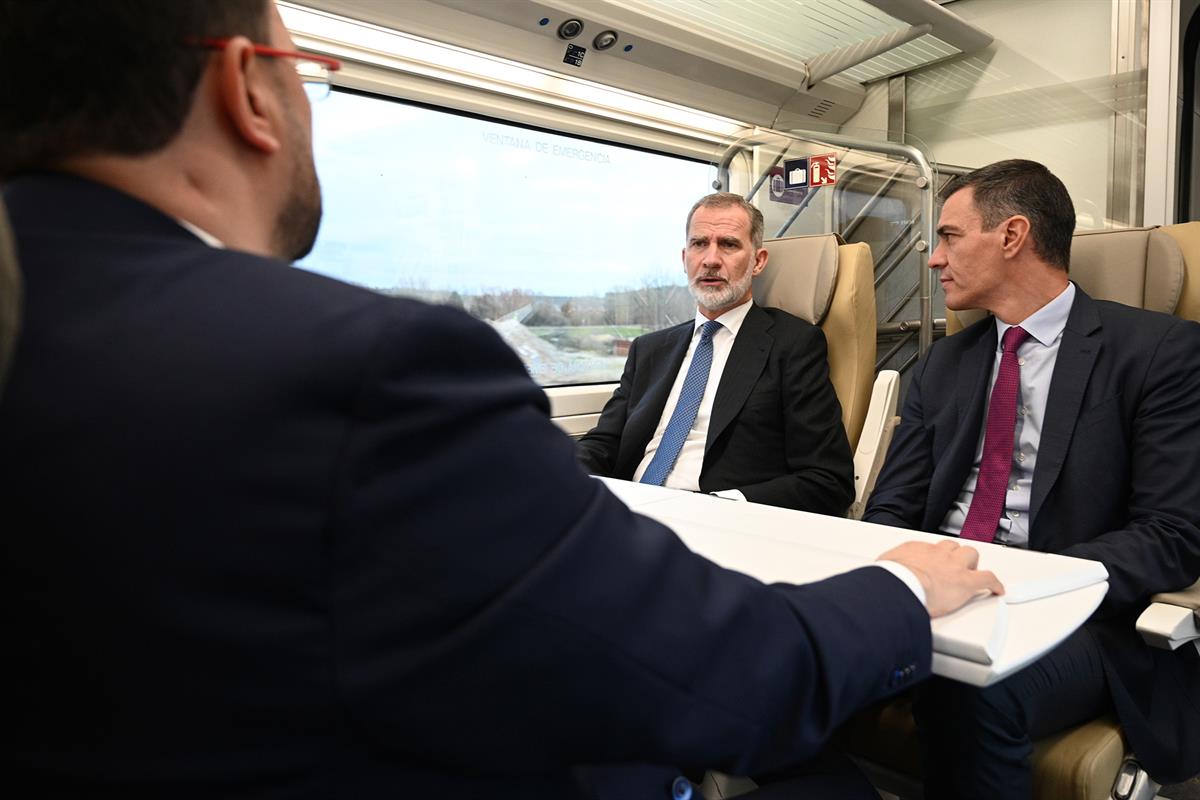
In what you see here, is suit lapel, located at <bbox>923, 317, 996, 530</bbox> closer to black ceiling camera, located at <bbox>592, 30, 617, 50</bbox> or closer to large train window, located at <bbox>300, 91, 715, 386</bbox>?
large train window, located at <bbox>300, 91, 715, 386</bbox>

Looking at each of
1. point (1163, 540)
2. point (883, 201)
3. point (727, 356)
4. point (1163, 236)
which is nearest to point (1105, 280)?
point (1163, 236)

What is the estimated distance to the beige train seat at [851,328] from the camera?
9.12 ft

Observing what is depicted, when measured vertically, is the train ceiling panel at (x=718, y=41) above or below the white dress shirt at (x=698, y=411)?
above

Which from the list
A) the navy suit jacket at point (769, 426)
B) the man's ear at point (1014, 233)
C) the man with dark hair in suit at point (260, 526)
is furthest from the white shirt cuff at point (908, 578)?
the navy suit jacket at point (769, 426)

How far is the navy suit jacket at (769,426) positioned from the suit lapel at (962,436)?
56 cm

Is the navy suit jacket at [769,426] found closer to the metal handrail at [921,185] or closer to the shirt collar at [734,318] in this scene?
the shirt collar at [734,318]

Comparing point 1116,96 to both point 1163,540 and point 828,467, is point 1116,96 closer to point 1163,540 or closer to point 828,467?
point 828,467

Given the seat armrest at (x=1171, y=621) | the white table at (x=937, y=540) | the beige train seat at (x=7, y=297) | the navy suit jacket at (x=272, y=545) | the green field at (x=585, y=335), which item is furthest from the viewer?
the green field at (x=585, y=335)

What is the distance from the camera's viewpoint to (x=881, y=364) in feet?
12.0

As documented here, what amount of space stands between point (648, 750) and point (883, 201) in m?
3.51

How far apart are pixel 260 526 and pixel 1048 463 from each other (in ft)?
6.24

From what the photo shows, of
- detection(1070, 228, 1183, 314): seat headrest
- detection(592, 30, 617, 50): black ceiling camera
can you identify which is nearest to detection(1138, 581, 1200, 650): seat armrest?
detection(1070, 228, 1183, 314): seat headrest

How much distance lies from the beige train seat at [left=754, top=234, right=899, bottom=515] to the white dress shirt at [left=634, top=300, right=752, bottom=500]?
0.26 meters

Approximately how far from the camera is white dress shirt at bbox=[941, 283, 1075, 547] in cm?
204
